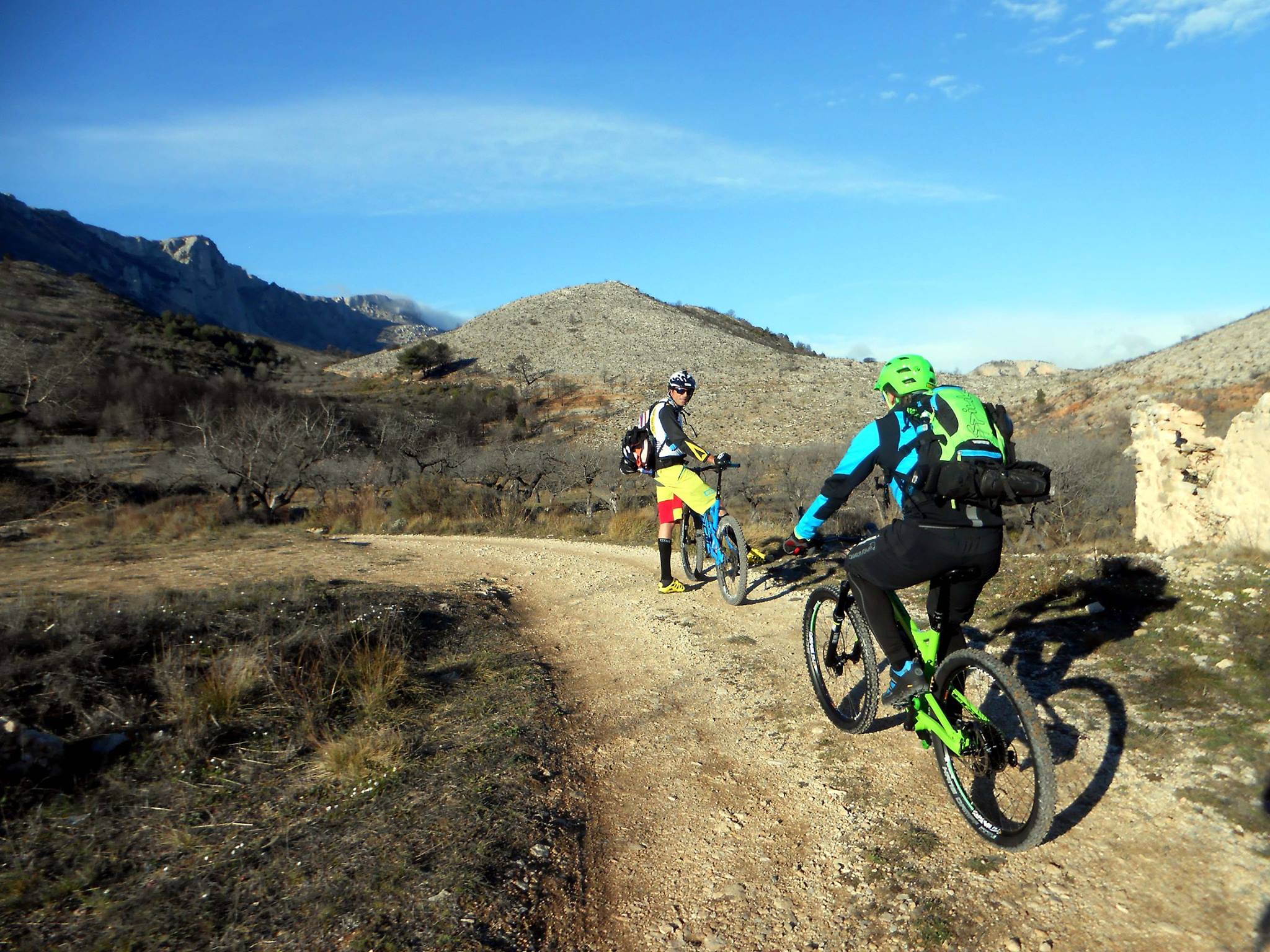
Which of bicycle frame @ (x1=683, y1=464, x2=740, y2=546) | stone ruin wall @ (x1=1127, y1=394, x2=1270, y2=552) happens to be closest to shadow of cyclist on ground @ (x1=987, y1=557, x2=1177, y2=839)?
stone ruin wall @ (x1=1127, y1=394, x2=1270, y2=552)

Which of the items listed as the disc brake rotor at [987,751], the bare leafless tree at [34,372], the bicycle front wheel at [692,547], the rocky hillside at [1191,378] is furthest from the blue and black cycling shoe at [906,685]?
the bare leafless tree at [34,372]

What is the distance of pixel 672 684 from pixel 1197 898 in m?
3.41

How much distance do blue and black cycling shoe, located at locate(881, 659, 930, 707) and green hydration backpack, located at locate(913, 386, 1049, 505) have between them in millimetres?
1012

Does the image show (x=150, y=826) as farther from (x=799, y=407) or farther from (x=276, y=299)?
(x=276, y=299)

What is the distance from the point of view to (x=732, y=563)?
7852mm

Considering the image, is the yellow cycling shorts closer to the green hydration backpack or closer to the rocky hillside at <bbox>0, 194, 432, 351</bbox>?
the green hydration backpack

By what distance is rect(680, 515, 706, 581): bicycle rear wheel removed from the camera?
28.4 feet

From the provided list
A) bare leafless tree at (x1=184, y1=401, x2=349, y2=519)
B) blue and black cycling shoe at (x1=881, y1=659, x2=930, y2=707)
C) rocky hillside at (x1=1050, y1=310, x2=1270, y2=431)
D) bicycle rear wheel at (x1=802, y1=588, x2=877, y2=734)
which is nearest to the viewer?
blue and black cycling shoe at (x1=881, y1=659, x2=930, y2=707)

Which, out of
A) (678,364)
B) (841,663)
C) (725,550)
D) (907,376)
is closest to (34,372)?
(678,364)

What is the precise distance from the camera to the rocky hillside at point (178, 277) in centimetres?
10256

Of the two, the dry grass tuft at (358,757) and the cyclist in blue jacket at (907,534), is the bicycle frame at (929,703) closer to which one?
the cyclist in blue jacket at (907,534)

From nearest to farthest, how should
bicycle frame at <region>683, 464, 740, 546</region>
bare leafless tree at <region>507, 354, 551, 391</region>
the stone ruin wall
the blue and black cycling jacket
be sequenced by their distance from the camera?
the blue and black cycling jacket < the stone ruin wall < bicycle frame at <region>683, 464, 740, 546</region> < bare leafless tree at <region>507, 354, 551, 391</region>

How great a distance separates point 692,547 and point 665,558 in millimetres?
527

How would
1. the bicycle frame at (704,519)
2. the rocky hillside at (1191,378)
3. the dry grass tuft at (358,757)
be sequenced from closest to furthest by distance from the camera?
1. the dry grass tuft at (358,757)
2. the bicycle frame at (704,519)
3. the rocky hillside at (1191,378)
